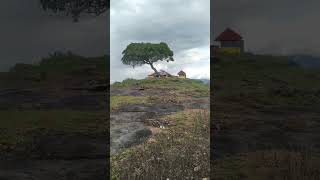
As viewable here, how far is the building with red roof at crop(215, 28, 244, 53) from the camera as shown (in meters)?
7.71

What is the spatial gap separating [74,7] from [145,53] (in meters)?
2.88

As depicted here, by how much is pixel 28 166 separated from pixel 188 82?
4.49 meters

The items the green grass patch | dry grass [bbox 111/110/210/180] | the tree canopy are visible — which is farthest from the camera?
dry grass [bbox 111/110/210/180]

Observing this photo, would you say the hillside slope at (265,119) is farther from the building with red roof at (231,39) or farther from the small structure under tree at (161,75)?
the small structure under tree at (161,75)

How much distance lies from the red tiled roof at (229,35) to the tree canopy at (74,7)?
2.09m

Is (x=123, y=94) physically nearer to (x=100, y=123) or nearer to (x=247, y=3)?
(x=100, y=123)

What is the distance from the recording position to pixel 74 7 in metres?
7.81

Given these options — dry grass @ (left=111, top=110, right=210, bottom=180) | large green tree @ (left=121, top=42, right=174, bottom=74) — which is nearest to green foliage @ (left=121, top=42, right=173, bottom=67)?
large green tree @ (left=121, top=42, right=174, bottom=74)

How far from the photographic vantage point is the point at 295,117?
24.7ft

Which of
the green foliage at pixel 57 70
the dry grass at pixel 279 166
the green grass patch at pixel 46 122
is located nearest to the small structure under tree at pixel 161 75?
the green foliage at pixel 57 70

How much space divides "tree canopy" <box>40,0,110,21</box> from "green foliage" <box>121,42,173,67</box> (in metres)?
2.46

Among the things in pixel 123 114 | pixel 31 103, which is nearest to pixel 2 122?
pixel 31 103

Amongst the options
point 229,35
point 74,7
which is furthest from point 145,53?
point 229,35

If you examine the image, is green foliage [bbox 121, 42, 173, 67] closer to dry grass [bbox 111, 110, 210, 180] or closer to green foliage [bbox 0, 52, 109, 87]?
dry grass [bbox 111, 110, 210, 180]
